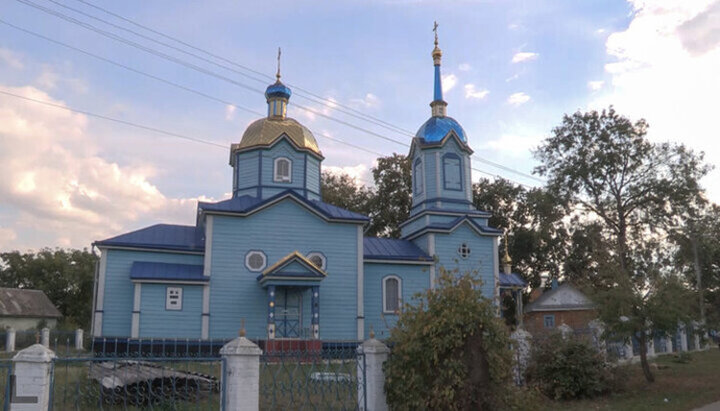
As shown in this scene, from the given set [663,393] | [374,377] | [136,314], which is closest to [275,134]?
[136,314]

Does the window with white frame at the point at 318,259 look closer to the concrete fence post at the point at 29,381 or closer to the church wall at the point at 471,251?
the church wall at the point at 471,251

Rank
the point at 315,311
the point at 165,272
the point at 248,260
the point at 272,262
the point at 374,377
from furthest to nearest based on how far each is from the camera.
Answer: the point at 272,262
the point at 248,260
the point at 315,311
the point at 165,272
the point at 374,377

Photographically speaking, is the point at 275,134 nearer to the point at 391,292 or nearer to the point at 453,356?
the point at 391,292

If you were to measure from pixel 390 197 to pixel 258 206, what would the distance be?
54.1 feet

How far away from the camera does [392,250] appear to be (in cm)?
2458

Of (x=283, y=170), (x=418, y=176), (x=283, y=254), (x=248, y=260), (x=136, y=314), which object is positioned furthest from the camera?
(x=418, y=176)

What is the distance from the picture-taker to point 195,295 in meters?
20.4

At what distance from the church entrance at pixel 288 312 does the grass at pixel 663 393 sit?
10.8 meters

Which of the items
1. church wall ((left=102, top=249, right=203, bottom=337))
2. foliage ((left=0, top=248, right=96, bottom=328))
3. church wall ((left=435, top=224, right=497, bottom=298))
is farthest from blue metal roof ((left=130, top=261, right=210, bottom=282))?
foliage ((left=0, top=248, right=96, bottom=328))

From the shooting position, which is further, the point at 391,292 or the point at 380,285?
the point at 391,292

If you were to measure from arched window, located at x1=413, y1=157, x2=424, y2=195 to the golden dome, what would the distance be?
4.46m

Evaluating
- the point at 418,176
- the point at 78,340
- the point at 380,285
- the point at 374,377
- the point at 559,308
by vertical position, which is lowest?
the point at 374,377

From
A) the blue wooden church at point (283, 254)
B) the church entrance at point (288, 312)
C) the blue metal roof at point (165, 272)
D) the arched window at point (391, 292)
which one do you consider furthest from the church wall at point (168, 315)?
the arched window at point (391, 292)

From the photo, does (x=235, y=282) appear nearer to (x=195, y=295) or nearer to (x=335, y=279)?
(x=195, y=295)
